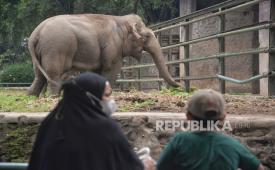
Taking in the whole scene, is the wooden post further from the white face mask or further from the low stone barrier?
the white face mask

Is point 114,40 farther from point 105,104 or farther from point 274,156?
point 105,104

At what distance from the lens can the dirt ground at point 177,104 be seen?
237 inches

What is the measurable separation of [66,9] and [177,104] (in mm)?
22713

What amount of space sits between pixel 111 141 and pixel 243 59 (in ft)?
42.8

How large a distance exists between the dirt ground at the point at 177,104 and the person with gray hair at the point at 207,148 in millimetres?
2622

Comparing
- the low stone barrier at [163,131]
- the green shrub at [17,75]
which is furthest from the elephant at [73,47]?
the green shrub at [17,75]

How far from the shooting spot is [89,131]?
9.89 ft

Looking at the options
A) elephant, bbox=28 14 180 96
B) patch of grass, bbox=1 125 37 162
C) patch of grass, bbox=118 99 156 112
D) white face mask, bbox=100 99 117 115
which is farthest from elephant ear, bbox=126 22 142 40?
white face mask, bbox=100 99 117 115

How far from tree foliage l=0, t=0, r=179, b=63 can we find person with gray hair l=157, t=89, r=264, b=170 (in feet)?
71.6

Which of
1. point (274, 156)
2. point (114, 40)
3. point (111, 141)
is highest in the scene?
point (114, 40)

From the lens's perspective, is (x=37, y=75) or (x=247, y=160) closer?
(x=247, y=160)

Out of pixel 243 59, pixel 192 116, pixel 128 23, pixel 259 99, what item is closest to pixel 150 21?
pixel 243 59

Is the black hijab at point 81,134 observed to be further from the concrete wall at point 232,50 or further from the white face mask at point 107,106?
the concrete wall at point 232,50

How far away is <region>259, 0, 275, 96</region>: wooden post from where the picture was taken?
7.23 m
